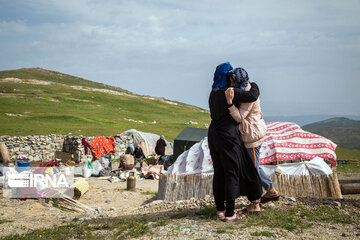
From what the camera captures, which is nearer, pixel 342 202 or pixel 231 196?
pixel 231 196

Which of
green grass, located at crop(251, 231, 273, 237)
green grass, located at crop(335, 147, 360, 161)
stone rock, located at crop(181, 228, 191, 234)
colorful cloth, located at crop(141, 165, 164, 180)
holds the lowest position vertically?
green grass, located at crop(335, 147, 360, 161)

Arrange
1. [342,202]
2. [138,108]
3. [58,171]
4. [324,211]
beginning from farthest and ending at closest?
[138,108] < [58,171] < [342,202] < [324,211]

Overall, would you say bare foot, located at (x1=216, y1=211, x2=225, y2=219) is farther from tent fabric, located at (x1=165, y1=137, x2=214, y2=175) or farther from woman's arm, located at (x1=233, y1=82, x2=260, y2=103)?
tent fabric, located at (x1=165, y1=137, x2=214, y2=175)

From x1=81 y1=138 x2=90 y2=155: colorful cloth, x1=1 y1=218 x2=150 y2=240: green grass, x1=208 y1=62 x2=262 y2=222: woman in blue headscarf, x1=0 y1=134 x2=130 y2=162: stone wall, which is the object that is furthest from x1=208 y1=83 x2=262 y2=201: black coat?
x1=0 y1=134 x2=130 y2=162: stone wall

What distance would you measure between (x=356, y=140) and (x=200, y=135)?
97155 mm

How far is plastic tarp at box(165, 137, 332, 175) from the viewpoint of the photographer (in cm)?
1012

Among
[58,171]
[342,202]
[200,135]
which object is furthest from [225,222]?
[200,135]

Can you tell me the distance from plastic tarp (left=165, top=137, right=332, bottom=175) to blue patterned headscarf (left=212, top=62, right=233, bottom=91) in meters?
A: 6.25

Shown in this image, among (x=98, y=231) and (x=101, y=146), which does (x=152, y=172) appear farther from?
(x=98, y=231)

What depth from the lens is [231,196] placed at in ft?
14.5

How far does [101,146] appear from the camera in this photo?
70.8 ft

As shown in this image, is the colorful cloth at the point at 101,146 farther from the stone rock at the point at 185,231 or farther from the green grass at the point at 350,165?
the stone rock at the point at 185,231

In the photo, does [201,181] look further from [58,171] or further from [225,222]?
[58,171]

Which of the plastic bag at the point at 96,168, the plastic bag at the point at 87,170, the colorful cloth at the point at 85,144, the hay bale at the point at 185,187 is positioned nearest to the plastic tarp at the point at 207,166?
the hay bale at the point at 185,187
